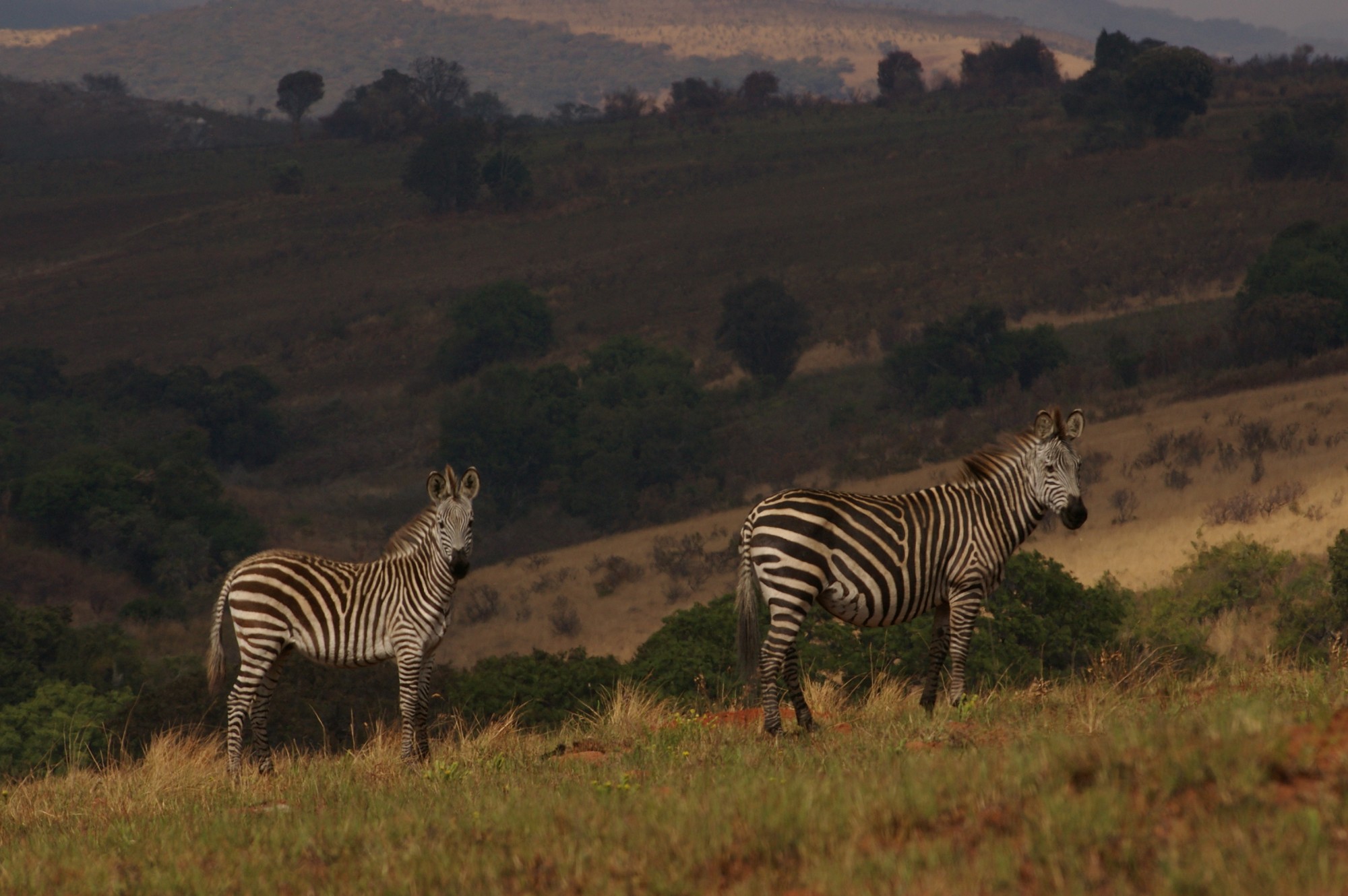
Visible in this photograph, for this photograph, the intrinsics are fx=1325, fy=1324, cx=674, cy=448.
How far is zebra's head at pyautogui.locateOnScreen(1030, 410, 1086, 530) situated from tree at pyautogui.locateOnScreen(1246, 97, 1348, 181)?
78.2m

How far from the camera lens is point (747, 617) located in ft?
33.3

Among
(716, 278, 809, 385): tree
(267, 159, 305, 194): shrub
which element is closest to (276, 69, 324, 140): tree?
(267, 159, 305, 194): shrub

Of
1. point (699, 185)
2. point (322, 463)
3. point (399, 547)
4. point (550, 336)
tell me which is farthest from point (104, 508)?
point (699, 185)

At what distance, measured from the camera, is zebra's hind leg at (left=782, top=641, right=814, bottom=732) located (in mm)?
9828

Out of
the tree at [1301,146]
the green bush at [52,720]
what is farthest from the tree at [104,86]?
the green bush at [52,720]

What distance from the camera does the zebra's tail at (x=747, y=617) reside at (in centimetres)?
1008

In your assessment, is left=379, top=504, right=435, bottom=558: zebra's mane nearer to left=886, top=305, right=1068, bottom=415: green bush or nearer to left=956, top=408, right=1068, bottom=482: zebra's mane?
left=956, top=408, right=1068, bottom=482: zebra's mane

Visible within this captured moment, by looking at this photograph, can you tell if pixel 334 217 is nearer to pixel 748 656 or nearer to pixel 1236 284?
pixel 1236 284

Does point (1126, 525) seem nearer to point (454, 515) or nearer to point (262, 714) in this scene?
point (454, 515)

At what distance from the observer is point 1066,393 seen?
54.2m

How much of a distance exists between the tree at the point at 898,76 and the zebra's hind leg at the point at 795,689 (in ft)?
428

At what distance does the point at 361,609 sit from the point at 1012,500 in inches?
211

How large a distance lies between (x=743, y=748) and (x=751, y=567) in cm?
184

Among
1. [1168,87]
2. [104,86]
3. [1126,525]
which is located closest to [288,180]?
[1168,87]
